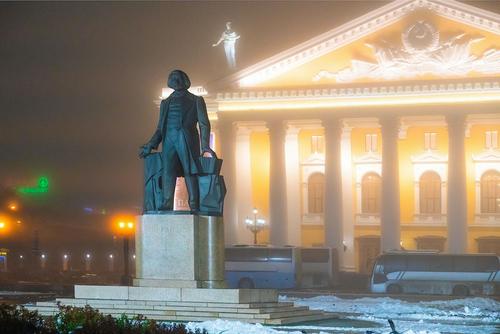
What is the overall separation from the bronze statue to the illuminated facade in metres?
41.7

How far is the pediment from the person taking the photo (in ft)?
211

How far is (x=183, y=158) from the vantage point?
2439 cm

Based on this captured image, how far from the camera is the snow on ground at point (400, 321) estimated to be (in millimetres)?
20562

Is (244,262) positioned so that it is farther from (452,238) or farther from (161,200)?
(161,200)

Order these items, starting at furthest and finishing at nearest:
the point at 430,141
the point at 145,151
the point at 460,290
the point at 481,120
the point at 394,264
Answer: the point at 430,141 → the point at 481,120 → the point at 394,264 → the point at 460,290 → the point at 145,151

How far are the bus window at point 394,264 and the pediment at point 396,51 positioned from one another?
50.8ft

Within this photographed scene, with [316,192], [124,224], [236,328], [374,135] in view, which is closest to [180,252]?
[236,328]

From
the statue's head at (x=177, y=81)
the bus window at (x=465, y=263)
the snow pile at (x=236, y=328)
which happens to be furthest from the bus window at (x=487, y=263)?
the snow pile at (x=236, y=328)

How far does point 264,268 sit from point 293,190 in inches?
642

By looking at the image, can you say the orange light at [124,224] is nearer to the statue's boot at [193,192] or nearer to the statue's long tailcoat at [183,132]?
the statue's long tailcoat at [183,132]

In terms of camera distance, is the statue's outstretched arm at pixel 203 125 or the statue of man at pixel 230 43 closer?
the statue's outstretched arm at pixel 203 125

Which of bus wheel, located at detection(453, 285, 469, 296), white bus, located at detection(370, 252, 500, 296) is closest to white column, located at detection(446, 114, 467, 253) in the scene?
white bus, located at detection(370, 252, 500, 296)

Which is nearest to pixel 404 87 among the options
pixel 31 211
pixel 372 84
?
pixel 372 84

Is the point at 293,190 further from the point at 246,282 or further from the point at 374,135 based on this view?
the point at 246,282
